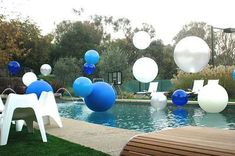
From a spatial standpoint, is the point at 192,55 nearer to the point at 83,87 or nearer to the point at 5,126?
the point at 5,126

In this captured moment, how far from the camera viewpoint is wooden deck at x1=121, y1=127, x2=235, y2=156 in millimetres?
1886

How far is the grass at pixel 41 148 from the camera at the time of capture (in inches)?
151

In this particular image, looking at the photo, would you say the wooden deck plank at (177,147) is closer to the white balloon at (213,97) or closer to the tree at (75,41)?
the white balloon at (213,97)

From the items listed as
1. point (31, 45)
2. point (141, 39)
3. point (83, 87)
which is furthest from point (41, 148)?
point (31, 45)

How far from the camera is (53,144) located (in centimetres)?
446

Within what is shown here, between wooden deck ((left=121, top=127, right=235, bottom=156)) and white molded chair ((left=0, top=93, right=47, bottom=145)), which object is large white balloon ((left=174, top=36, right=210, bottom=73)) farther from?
wooden deck ((left=121, top=127, right=235, bottom=156))

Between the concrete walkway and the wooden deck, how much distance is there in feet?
4.91

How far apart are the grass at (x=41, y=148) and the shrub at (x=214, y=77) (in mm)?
10644

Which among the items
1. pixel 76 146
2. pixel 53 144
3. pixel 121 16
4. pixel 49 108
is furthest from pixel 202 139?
pixel 121 16

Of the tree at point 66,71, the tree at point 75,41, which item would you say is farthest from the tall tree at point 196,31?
the tree at point 66,71

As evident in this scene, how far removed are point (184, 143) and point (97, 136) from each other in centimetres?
319

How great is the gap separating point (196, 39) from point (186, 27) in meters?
32.4

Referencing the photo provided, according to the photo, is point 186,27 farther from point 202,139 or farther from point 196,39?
point 202,139

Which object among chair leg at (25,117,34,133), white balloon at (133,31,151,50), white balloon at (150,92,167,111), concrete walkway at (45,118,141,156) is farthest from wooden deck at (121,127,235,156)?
white balloon at (133,31,151,50)
